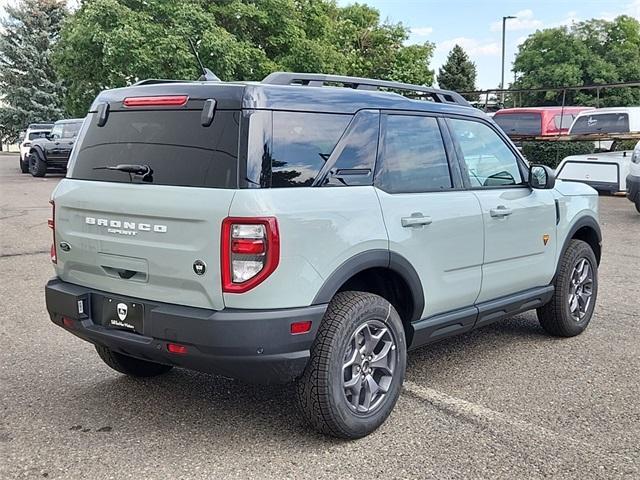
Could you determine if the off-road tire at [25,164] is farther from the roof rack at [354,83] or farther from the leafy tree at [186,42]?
the roof rack at [354,83]

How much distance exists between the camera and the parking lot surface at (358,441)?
3285 millimetres

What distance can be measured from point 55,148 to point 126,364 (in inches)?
742

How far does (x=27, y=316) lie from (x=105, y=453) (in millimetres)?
2918

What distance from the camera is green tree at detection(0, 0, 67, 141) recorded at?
135 ft

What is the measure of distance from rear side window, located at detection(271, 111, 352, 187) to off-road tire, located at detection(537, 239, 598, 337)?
2.52 m

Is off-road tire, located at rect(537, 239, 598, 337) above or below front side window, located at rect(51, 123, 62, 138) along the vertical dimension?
below

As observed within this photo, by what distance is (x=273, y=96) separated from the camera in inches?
132

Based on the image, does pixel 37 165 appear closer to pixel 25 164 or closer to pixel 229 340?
pixel 25 164

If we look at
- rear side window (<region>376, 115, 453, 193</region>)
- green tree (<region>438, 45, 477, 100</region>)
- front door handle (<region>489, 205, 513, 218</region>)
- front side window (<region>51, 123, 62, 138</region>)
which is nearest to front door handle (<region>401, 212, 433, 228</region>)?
rear side window (<region>376, 115, 453, 193</region>)

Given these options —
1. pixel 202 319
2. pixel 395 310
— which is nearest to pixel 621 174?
pixel 395 310

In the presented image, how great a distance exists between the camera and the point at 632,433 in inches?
144

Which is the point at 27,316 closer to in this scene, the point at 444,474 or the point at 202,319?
the point at 202,319

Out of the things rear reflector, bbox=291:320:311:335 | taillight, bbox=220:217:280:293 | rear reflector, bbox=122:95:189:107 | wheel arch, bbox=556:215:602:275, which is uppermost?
rear reflector, bbox=122:95:189:107

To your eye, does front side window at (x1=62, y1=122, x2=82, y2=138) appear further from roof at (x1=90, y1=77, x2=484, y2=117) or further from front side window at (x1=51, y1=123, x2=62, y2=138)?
roof at (x1=90, y1=77, x2=484, y2=117)
